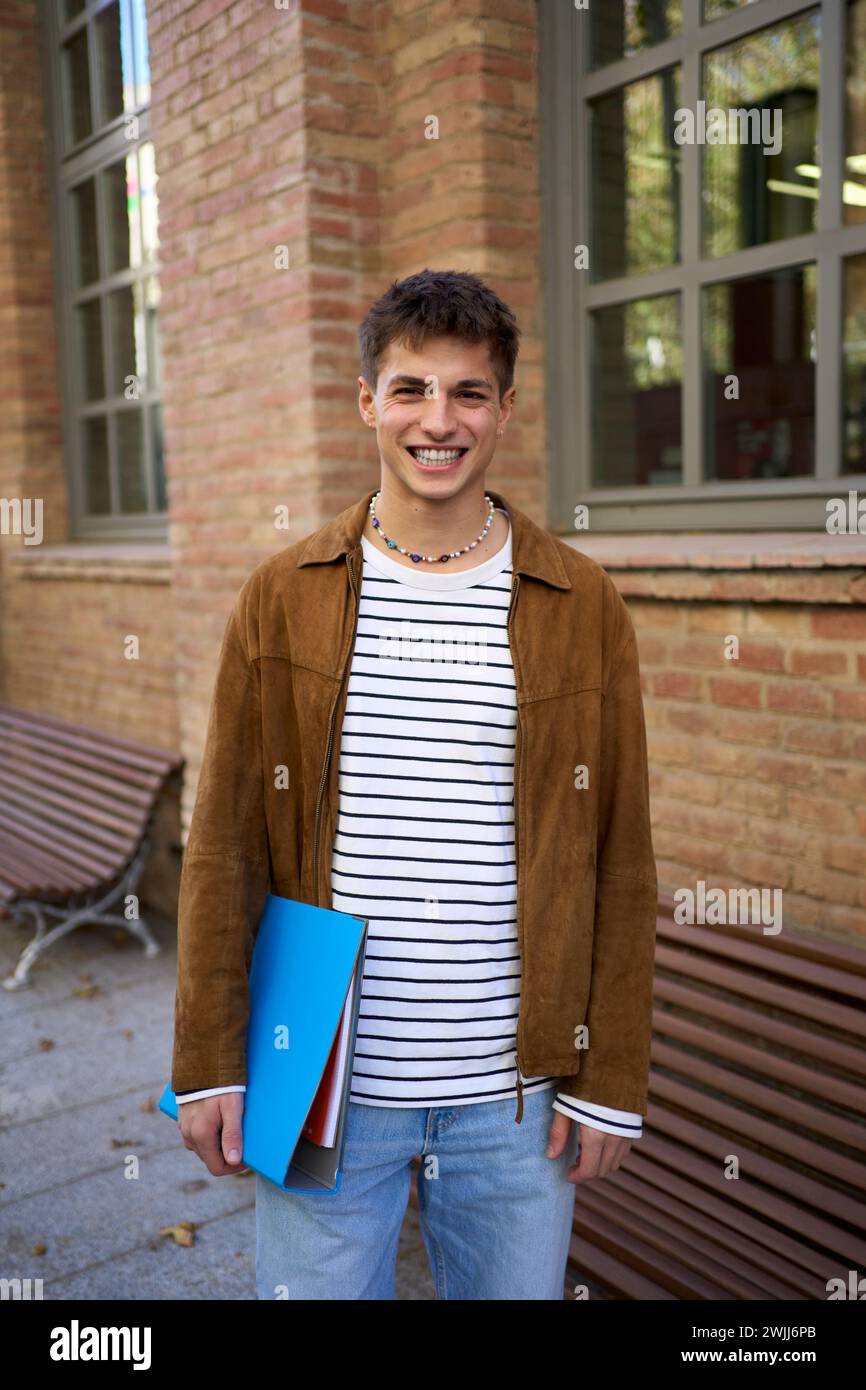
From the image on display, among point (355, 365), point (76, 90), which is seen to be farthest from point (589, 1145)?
point (76, 90)

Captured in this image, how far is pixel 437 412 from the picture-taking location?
5.63 feet

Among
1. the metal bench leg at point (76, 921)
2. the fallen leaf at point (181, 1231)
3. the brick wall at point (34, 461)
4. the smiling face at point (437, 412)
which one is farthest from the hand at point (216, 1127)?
the brick wall at point (34, 461)

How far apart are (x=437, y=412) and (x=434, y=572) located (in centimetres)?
24

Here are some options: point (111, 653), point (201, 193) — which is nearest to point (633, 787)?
point (201, 193)

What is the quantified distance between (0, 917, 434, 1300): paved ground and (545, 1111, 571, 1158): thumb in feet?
4.69

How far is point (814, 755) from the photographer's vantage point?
316cm

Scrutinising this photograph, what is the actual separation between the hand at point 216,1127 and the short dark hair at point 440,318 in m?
1.12

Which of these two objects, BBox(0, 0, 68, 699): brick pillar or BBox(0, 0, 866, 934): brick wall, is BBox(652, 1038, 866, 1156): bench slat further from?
BBox(0, 0, 68, 699): brick pillar

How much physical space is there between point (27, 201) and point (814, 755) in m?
6.32

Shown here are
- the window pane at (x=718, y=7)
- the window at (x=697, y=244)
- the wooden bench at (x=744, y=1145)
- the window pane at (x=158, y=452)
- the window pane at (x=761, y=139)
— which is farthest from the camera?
the window pane at (x=158, y=452)

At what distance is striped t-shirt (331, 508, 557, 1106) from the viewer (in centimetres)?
177

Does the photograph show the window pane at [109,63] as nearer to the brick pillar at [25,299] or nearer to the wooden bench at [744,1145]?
the brick pillar at [25,299]

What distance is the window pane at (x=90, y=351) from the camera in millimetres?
7336
